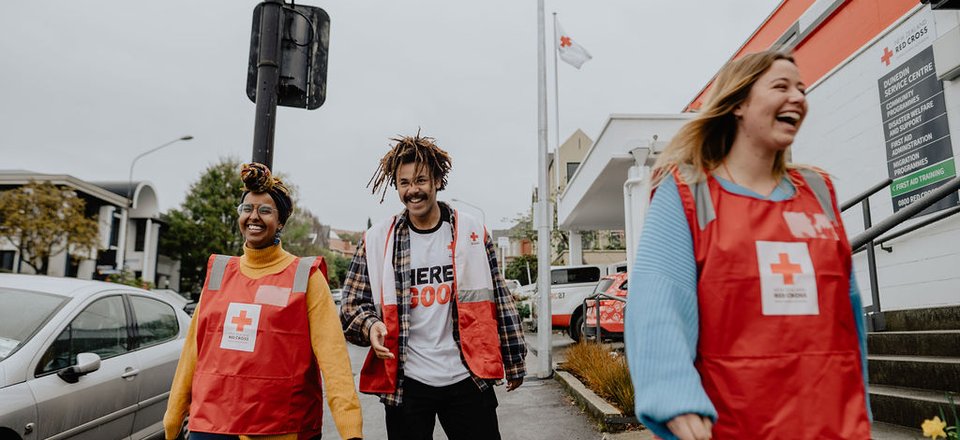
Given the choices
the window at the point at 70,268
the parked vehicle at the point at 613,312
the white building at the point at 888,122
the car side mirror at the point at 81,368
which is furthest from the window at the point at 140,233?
the car side mirror at the point at 81,368

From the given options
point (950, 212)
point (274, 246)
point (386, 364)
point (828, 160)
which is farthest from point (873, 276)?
point (274, 246)

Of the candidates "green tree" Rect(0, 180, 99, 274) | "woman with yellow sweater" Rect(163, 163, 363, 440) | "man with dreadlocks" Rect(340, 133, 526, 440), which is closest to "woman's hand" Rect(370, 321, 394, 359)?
"man with dreadlocks" Rect(340, 133, 526, 440)

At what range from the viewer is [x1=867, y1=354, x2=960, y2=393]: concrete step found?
13.3 feet

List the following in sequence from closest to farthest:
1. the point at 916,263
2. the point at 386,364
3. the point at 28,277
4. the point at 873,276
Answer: the point at 386,364 < the point at 28,277 < the point at 873,276 < the point at 916,263

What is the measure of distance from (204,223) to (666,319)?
41399 mm

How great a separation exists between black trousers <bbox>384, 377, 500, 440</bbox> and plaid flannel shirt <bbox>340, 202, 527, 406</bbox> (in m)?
0.05

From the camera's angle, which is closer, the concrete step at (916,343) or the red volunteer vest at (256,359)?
the red volunteer vest at (256,359)

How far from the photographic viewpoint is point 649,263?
1.42 meters

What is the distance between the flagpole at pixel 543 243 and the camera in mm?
9234

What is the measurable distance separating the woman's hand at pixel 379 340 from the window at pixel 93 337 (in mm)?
2574

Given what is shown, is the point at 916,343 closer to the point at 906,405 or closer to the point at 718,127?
the point at 906,405

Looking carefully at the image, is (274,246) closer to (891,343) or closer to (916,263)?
(891,343)

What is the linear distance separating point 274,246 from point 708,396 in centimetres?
207

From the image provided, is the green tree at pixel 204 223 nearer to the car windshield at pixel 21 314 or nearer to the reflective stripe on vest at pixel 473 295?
the car windshield at pixel 21 314
